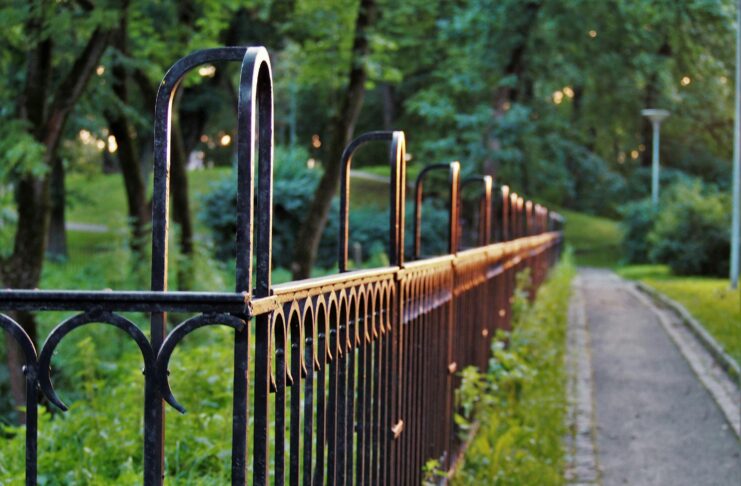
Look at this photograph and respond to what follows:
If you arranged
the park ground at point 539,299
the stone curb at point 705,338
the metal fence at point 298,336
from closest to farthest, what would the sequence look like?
the metal fence at point 298,336
the park ground at point 539,299
the stone curb at point 705,338

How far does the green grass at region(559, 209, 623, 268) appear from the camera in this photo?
1665 inches

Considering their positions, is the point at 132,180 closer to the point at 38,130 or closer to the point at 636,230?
the point at 38,130

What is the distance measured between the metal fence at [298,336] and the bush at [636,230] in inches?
1223

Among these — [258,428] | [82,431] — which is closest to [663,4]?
[82,431]

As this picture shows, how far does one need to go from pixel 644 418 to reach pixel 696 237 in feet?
65.9

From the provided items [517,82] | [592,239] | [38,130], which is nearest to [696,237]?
[517,82]

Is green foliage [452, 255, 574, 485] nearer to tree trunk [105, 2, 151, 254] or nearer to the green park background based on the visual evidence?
the green park background

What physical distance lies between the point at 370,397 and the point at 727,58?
27.9m

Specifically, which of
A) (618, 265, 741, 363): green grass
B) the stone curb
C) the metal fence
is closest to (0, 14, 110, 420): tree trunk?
the metal fence

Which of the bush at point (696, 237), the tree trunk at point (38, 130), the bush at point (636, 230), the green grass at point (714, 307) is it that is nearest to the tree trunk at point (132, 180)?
the tree trunk at point (38, 130)

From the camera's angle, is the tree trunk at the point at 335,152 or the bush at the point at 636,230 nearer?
the tree trunk at the point at 335,152

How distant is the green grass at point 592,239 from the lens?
42.3 metres

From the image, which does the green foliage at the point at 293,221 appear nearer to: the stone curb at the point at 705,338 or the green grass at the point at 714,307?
the green grass at the point at 714,307

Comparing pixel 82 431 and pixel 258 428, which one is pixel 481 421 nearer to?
pixel 82 431
